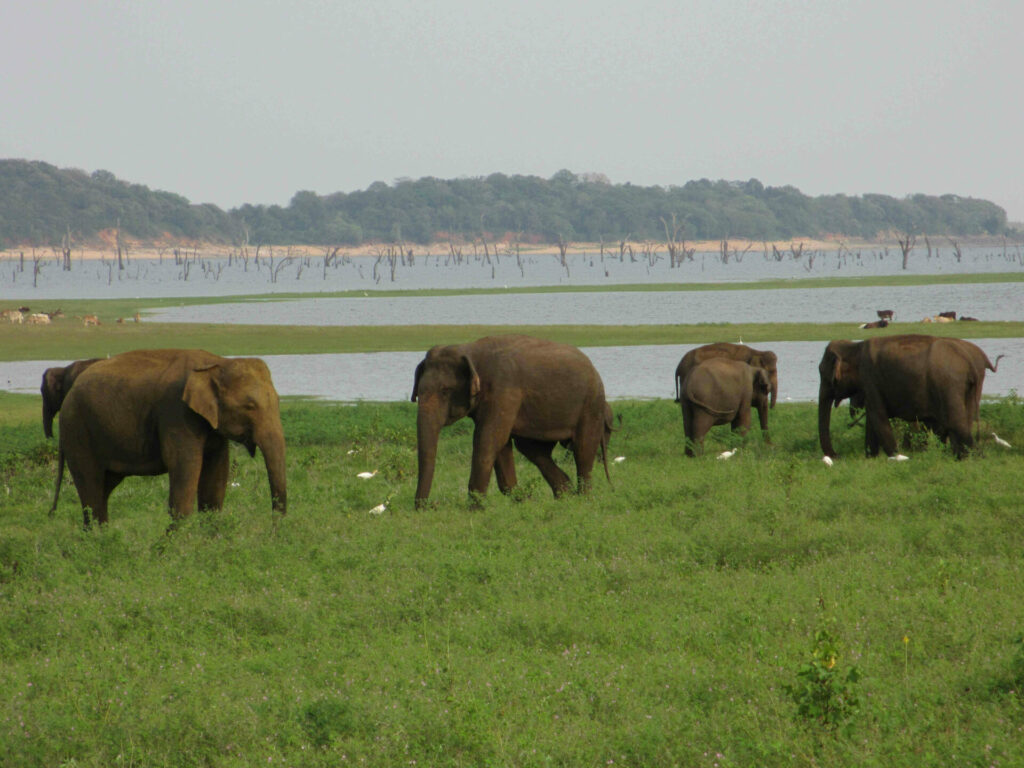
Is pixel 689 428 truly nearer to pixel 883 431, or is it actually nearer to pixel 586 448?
pixel 883 431

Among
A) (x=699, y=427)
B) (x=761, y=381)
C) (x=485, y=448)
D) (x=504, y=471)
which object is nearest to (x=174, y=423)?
(x=485, y=448)

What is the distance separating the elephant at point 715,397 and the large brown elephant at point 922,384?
2.12 m

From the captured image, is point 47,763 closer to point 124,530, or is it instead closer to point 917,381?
point 124,530

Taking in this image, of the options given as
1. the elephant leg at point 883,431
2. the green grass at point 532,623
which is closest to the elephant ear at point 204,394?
the green grass at point 532,623

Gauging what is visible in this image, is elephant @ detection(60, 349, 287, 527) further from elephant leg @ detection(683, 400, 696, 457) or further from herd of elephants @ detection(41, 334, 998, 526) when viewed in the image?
elephant leg @ detection(683, 400, 696, 457)

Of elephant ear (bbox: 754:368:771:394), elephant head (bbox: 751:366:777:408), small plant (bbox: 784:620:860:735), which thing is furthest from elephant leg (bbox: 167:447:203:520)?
elephant ear (bbox: 754:368:771:394)

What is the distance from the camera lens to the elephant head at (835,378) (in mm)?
16016

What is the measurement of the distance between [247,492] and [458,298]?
6656cm

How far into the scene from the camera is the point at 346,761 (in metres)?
6.31

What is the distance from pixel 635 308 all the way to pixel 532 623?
5823cm

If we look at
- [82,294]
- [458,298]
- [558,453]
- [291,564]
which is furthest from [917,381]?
[82,294]

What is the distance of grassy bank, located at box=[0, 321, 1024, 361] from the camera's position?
41375 mm

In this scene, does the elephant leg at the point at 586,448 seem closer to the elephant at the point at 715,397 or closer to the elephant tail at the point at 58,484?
the elephant at the point at 715,397

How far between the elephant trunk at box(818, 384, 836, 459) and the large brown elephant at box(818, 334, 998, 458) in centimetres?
68
